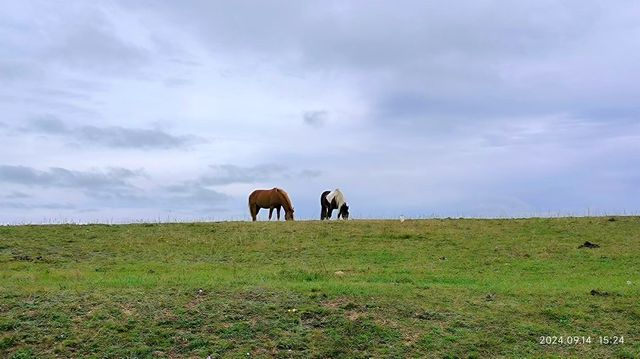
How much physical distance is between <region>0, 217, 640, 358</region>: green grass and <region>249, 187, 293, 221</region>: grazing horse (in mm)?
11854

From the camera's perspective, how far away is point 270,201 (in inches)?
1379

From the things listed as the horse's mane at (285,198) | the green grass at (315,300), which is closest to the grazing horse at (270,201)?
the horse's mane at (285,198)

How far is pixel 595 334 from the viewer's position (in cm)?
1160

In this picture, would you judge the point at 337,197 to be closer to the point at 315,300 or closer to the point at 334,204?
the point at 334,204

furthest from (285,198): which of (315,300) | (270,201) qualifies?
(315,300)

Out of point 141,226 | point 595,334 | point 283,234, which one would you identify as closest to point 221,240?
point 283,234

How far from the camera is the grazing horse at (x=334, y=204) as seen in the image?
113 ft

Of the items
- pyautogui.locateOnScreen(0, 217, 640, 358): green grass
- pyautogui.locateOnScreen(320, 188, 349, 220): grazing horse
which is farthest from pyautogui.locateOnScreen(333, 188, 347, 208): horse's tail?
pyautogui.locateOnScreen(0, 217, 640, 358): green grass

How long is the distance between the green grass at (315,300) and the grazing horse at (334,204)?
1174 centimetres

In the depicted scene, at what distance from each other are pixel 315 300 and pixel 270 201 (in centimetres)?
2245

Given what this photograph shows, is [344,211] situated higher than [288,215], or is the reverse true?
[344,211]

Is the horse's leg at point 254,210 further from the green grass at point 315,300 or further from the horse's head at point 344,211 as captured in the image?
the green grass at point 315,300

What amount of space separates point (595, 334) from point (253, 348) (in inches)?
230

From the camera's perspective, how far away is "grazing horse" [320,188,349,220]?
34.4 metres
